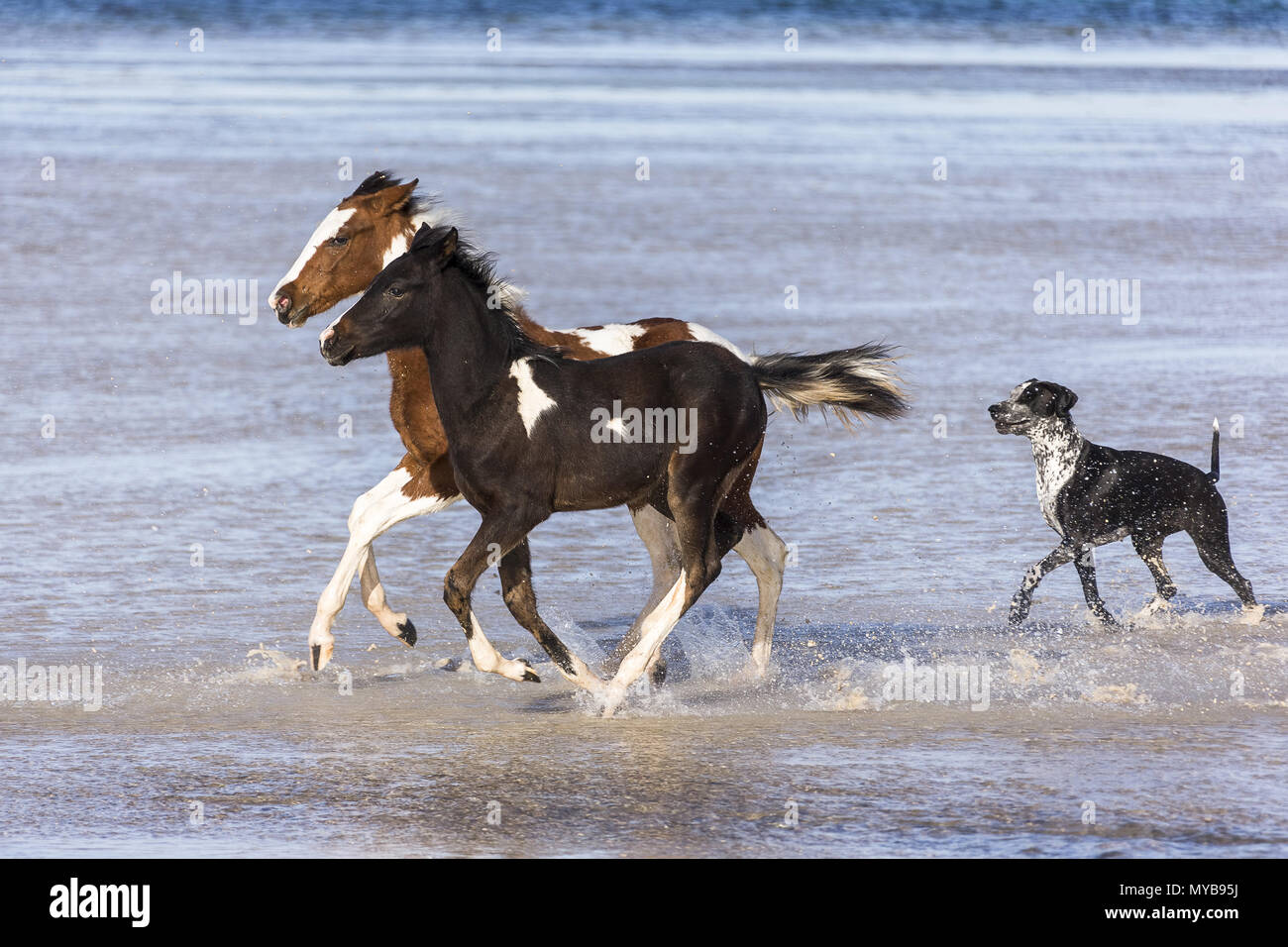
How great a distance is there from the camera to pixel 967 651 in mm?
8008

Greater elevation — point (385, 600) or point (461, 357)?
point (461, 357)

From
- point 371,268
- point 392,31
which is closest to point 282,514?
point 371,268

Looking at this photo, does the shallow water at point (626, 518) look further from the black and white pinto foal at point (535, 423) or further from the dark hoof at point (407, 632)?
the black and white pinto foal at point (535, 423)

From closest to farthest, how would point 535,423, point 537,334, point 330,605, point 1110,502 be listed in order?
point 535,423, point 330,605, point 537,334, point 1110,502

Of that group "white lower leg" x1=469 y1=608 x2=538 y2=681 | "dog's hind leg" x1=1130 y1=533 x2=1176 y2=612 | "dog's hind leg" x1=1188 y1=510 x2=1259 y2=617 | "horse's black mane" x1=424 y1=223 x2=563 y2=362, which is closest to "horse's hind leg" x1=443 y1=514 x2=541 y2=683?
"white lower leg" x1=469 y1=608 x2=538 y2=681

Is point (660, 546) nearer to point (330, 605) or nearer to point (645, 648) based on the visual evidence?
point (645, 648)

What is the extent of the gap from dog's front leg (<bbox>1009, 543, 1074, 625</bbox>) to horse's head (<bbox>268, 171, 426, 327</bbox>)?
2822 millimetres

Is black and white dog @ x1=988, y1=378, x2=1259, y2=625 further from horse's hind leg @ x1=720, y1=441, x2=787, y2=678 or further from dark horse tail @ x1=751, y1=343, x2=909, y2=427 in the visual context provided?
horse's hind leg @ x1=720, y1=441, x2=787, y2=678

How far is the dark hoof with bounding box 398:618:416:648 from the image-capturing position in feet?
26.1

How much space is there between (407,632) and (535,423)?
1.12 metres

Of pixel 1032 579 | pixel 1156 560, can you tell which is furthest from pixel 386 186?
pixel 1156 560

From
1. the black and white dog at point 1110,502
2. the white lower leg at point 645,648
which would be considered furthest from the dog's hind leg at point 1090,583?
the white lower leg at point 645,648

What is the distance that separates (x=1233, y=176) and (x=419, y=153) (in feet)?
25.9

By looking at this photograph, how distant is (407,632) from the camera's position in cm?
795
